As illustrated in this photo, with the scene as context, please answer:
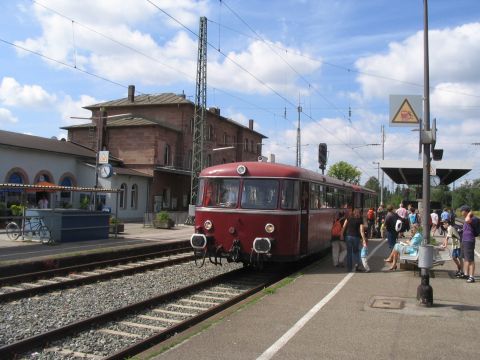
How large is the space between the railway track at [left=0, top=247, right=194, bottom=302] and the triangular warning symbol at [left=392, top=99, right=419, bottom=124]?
24.3 ft

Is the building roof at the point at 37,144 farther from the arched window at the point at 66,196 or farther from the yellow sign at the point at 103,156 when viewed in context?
the yellow sign at the point at 103,156

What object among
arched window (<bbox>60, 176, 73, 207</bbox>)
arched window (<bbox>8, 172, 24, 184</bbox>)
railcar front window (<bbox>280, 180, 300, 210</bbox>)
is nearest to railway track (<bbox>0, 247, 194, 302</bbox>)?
railcar front window (<bbox>280, 180, 300, 210</bbox>)

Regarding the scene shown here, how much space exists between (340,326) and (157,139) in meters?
39.5

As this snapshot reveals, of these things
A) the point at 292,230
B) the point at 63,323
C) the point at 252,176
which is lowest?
the point at 63,323

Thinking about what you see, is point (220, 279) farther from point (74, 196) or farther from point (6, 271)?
point (74, 196)

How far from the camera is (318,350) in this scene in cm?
613

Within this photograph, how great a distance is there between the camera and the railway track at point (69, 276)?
10306 mm

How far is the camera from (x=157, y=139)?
4544 cm

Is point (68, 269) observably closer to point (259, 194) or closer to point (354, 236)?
point (259, 194)

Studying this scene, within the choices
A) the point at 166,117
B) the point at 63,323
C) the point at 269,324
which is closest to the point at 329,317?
the point at 269,324

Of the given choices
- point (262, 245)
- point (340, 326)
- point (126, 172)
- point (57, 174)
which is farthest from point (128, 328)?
point (126, 172)

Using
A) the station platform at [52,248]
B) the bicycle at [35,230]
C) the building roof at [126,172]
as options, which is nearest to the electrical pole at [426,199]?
the station platform at [52,248]

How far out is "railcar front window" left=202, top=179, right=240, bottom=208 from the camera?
1238cm

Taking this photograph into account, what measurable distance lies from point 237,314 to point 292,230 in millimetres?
4195
